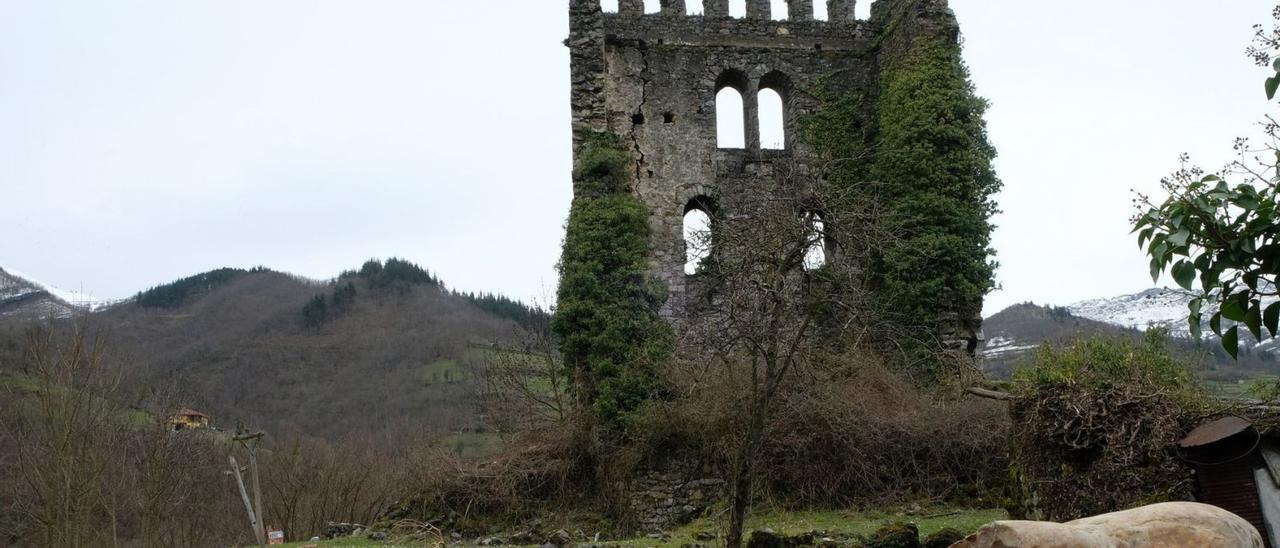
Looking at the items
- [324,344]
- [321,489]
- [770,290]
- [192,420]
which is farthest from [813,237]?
[324,344]

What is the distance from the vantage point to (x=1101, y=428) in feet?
40.0

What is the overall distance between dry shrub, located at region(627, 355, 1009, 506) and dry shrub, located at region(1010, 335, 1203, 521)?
316 centimetres

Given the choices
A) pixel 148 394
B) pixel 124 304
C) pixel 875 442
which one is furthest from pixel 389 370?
pixel 875 442

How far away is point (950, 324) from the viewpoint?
1984 centimetres

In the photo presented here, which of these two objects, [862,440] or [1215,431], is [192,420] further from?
[1215,431]

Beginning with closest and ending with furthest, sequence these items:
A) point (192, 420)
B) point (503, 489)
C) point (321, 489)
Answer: point (503, 489) → point (321, 489) → point (192, 420)

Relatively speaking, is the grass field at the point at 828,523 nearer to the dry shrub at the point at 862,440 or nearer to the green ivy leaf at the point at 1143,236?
the dry shrub at the point at 862,440

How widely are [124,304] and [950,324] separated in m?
76.1

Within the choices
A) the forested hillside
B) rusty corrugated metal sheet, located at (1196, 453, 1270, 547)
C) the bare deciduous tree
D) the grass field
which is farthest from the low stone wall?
the forested hillside

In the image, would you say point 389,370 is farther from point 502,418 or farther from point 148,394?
point 502,418

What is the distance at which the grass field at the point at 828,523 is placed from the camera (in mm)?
13977

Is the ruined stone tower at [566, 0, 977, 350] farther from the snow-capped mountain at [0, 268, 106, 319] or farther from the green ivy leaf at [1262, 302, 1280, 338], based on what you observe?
the snow-capped mountain at [0, 268, 106, 319]

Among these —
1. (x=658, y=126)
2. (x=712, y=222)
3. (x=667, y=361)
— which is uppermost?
(x=658, y=126)

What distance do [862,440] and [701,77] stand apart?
9.17 meters
